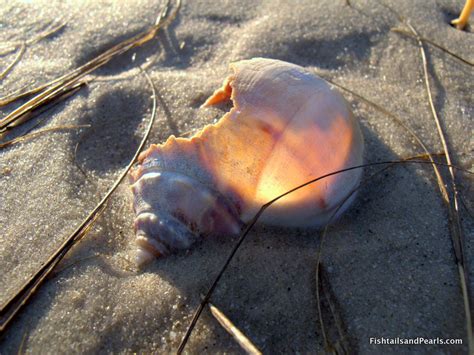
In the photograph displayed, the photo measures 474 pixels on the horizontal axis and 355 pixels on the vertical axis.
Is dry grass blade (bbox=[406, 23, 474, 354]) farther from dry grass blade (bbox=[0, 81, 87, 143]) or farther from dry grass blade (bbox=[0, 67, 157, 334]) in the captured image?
dry grass blade (bbox=[0, 81, 87, 143])

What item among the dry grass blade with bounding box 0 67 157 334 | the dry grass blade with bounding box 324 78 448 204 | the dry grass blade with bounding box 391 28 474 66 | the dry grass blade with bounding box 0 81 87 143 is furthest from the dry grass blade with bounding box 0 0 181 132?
the dry grass blade with bounding box 391 28 474 66

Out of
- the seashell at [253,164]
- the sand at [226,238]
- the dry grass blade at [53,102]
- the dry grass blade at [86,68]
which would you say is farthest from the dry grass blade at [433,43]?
the dry grass blade at [53,102]

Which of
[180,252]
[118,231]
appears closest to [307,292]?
[180,252]

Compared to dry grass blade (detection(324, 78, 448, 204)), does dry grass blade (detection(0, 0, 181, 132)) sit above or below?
above

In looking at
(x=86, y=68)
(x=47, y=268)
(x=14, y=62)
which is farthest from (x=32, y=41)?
(x=47, y=268)

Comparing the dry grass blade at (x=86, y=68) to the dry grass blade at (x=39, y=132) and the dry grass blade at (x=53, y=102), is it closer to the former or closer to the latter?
the dry grass blade at (x=53, y=102)

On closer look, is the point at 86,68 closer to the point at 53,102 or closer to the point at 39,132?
the point at 53,102

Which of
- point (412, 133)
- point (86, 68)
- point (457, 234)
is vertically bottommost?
point (457, 234)
